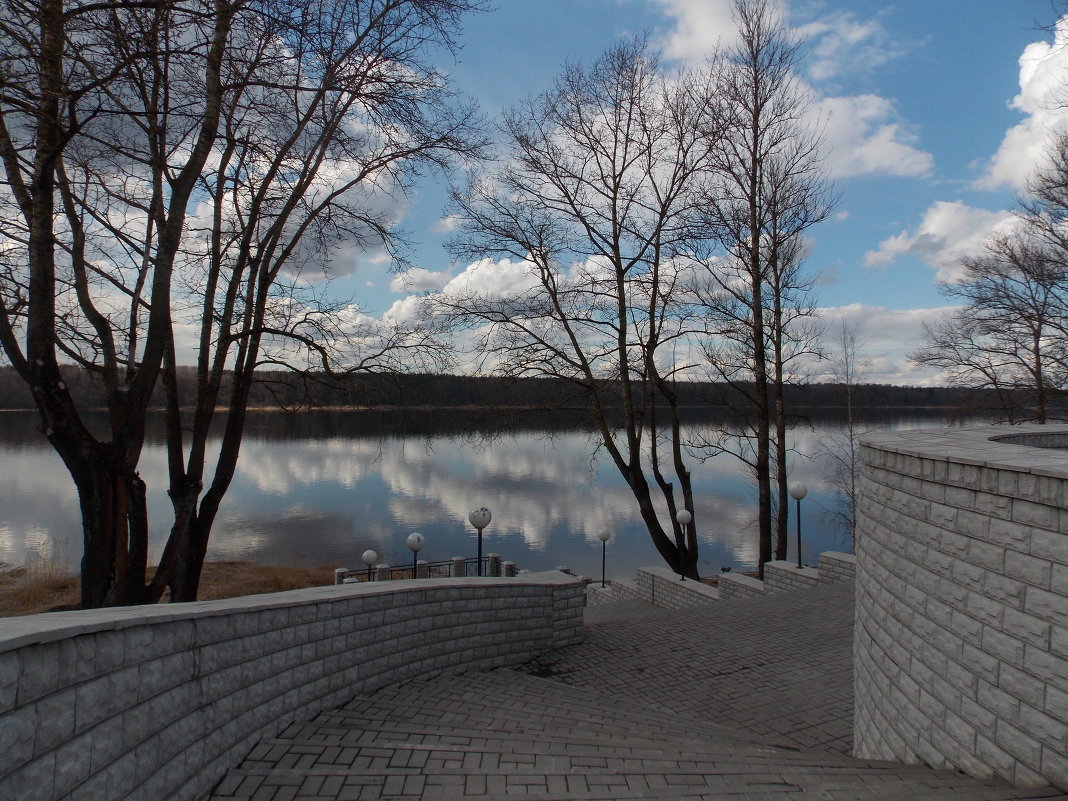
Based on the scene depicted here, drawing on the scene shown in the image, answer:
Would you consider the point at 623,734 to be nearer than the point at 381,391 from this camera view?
Yes

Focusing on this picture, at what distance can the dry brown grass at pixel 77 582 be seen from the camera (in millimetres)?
11766

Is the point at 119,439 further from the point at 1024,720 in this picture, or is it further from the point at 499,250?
the point at 499,250

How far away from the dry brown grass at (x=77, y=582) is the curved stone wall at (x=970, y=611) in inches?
397

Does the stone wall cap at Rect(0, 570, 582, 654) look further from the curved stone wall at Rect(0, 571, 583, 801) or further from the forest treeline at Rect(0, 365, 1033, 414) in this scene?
the forest treeline at Rect(0, 365, 1033, 414)

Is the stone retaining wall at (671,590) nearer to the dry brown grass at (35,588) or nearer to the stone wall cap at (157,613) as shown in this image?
the stone wall cap at (157,613)

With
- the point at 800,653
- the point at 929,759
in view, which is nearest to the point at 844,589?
the point at 800,653

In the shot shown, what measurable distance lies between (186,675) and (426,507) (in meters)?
23.1

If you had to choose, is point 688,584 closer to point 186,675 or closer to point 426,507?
point 186,675

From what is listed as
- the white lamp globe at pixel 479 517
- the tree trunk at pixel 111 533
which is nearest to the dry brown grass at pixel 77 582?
the white lamp globe at pixel 479 517

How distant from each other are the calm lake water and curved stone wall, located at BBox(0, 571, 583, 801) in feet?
16.8

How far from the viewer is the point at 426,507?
83.7 feet

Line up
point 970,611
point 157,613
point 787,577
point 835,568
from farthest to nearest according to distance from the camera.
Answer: point 787,577 → point 835,568 → point 970,611 → point 157,613

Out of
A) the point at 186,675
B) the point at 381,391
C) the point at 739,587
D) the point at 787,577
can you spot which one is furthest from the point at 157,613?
the point at 787,577

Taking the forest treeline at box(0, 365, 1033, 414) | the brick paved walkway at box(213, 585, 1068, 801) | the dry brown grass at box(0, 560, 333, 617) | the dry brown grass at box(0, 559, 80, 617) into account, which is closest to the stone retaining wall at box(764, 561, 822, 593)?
the brick paved walkway at box(213, 585, 1068, 801)
